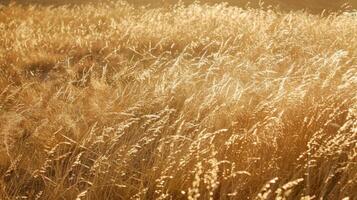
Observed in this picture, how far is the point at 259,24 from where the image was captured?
22.3 ft

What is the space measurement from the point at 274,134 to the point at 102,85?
6.57 ft

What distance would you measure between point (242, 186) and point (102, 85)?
2275mm

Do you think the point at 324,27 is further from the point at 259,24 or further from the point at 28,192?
the point at 28,192

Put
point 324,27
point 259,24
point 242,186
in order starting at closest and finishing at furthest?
1. point 242,186
2. point 324,27
3. point 259,24

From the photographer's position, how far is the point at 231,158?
259 centimetres

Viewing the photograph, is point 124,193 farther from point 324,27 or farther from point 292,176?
point 324,27

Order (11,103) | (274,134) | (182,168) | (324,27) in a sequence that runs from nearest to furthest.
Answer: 1. (182,168)
2. (274,134)
3. (11,103)
4. (324,27)

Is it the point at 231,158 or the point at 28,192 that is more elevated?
the point at 231,158

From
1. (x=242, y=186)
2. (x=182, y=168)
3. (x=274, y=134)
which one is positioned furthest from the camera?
(x=274, y=134)

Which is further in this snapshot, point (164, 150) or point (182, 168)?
point (164, 150)

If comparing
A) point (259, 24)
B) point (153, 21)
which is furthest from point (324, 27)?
point (153, 21)

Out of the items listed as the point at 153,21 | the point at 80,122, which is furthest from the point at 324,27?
the point at 80,122

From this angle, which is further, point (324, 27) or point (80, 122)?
point (324, 27)

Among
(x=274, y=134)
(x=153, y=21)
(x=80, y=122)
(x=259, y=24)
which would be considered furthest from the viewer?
(x=153, y=21)
